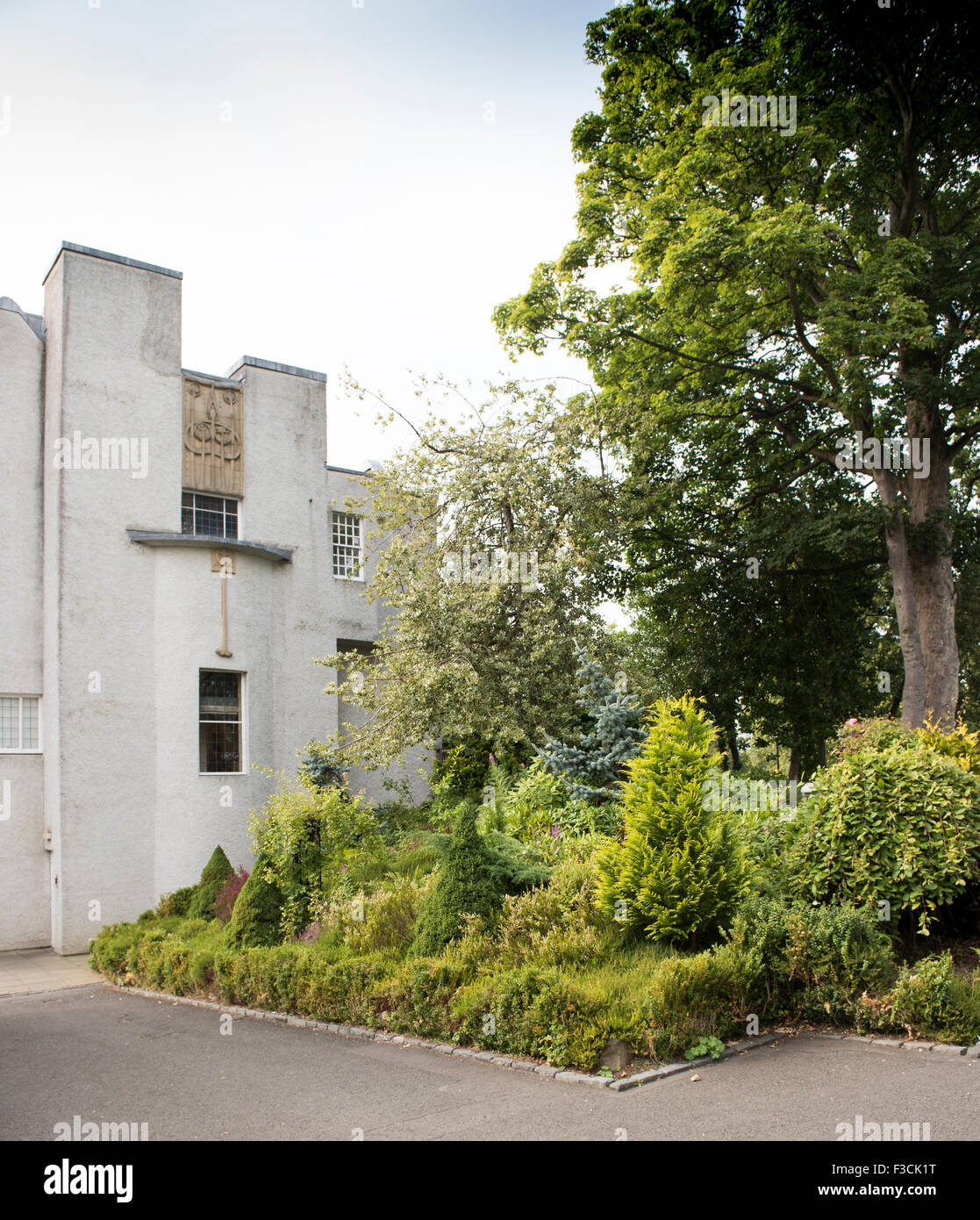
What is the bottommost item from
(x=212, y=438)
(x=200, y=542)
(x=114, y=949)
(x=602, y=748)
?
(x=114, y=949)

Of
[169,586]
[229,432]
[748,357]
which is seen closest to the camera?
[169,586]

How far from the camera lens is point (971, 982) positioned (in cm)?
824

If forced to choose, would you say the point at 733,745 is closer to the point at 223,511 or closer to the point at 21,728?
the point at 223,511

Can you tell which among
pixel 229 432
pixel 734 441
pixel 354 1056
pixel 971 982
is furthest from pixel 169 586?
pixel 971 982

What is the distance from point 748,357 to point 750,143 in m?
5.55

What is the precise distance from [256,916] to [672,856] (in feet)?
20.4

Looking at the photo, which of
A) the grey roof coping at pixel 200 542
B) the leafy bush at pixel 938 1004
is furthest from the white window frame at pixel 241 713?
the leafy bush at pixel 938 1004

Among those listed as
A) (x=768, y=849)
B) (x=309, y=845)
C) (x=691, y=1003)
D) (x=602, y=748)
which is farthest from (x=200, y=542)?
(x=691, y=1003)

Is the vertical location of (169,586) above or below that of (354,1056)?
above

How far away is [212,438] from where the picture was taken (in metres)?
20.3

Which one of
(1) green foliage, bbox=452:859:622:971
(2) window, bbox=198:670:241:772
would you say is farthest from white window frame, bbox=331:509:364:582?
(1) green foliage, bbox=452:859:622:971

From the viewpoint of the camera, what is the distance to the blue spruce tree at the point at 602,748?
13250mm
